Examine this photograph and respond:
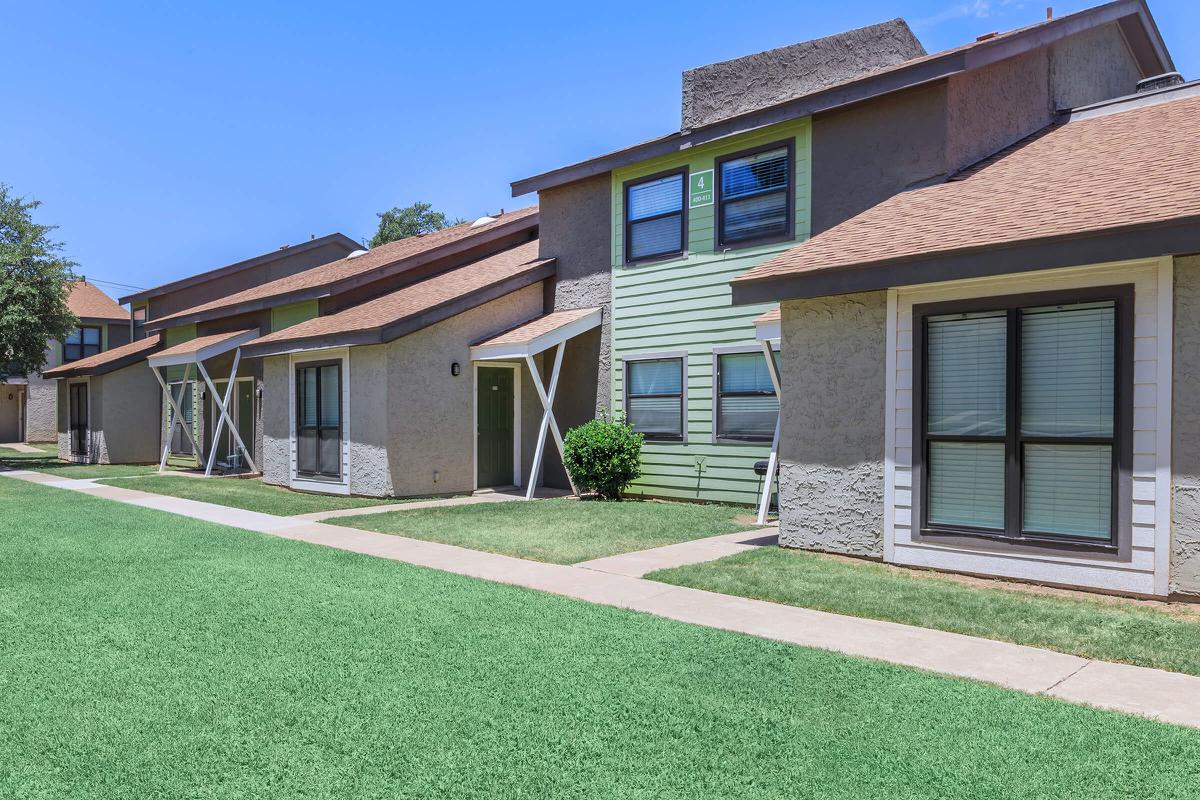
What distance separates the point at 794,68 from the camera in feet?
43.5

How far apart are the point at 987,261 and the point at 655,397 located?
729cm

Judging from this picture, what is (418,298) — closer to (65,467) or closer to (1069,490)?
(1069,490)

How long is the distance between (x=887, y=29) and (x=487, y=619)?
11478 millimetres

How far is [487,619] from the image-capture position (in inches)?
244

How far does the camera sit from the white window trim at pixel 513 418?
15.4 meters

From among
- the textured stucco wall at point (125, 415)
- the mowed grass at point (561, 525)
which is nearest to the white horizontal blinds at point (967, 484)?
the mowed grass at point (561, 525)

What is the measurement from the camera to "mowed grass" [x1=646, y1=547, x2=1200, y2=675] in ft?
18.3

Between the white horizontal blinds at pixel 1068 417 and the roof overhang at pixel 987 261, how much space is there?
53 centimetres

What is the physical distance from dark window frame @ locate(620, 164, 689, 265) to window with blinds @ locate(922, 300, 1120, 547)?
6206 millimetres

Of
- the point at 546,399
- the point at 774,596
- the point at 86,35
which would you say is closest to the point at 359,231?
the point at 86,35

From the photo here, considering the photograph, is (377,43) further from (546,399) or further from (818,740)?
(818,740)

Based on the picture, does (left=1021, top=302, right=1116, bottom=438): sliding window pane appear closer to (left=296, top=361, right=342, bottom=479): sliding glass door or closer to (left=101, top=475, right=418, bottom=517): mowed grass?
(left=101, top=475, right=418, bottom=517): mowed grass

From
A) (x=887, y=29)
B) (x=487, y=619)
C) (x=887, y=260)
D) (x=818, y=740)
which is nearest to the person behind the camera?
(x=818, y=740)

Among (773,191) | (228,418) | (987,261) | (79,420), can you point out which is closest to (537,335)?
(773,191)
